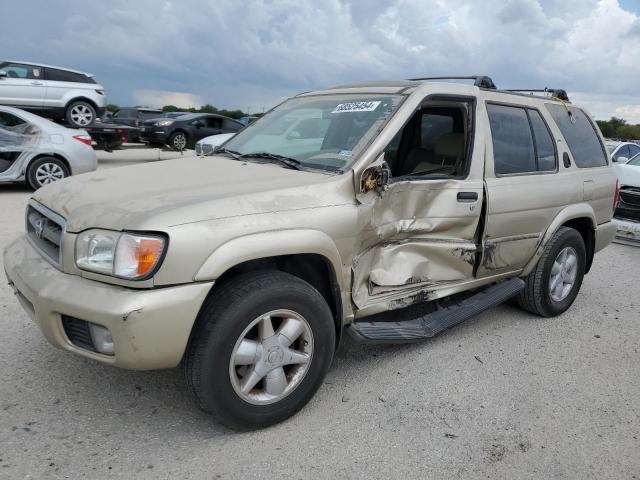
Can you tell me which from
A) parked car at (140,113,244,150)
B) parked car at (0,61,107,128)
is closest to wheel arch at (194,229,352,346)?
parked car at (0,61,107,128)

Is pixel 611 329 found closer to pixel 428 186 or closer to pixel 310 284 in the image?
pixel 428 186

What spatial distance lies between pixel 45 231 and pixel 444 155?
2637mm

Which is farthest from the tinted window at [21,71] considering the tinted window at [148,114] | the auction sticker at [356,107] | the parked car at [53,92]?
the auction sticker at [356,107]

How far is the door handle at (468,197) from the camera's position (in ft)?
11.5

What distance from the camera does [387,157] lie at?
354cm

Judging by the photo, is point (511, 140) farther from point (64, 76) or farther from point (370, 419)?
point (64, 76)

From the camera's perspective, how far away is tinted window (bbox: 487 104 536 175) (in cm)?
385

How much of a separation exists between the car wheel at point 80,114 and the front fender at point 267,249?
1301 centimetres

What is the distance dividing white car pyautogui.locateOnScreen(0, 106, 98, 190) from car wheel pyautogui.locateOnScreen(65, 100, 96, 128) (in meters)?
5.24

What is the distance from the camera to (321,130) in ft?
11.5

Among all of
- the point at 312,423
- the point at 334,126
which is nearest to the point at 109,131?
the point at 334,126

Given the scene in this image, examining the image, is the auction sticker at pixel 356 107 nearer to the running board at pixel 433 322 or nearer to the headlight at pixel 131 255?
the running board at pixel 433 322

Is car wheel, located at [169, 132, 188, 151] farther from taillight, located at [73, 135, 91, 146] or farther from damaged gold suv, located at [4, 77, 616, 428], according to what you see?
damaged gold suv, located at [4, 77, 616, 428]

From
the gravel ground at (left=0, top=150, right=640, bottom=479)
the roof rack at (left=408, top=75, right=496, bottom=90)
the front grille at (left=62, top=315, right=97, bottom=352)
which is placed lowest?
the gravel ground at (left=0, top=150, right=640, bottom=479)
